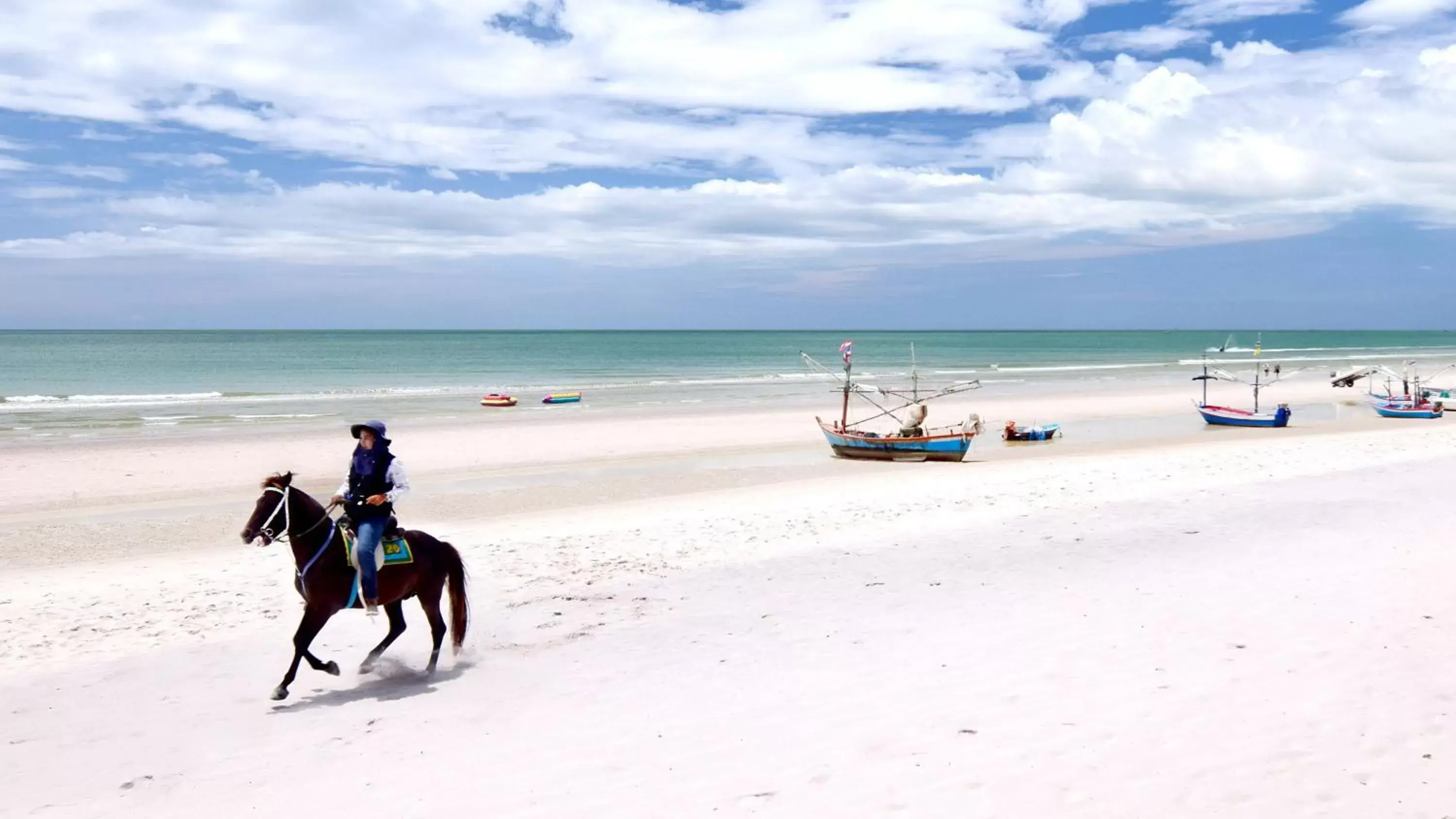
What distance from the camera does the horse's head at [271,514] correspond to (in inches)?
308

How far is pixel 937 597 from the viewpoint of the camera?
10555 mm

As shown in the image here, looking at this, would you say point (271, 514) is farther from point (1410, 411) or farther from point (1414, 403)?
point (1414, 403)

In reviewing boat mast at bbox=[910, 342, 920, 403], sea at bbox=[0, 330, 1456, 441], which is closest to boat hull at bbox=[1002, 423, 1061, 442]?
boat mast at bbox=[910, 342, 920, 403]

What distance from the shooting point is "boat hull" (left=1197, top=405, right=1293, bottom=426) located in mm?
36906

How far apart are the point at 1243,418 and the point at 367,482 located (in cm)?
3623

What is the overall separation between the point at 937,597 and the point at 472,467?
17.1 metres

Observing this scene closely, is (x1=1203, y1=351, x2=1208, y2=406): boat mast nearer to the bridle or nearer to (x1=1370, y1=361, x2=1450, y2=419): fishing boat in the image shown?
(x1=1370, y1=361, x2=1450, y2=419): fishing boat

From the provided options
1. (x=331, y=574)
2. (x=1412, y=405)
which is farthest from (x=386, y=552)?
(x=1412, y=405)

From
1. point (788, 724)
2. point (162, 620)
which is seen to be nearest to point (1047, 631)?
point (788, 724)

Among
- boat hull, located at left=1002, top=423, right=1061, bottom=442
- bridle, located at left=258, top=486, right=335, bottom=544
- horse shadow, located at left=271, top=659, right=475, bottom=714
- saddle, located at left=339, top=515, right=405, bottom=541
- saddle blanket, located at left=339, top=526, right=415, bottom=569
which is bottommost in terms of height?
horse shadow, located at left=271, top=659, right=475, bottom=714

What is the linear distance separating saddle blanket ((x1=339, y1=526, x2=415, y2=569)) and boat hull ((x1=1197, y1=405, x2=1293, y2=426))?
35514 mm

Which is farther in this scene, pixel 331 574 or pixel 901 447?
pixel 901 447

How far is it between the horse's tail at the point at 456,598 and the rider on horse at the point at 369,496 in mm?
651

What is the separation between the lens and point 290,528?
8047 millimetres
